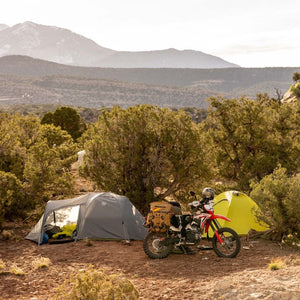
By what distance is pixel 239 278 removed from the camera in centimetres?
684

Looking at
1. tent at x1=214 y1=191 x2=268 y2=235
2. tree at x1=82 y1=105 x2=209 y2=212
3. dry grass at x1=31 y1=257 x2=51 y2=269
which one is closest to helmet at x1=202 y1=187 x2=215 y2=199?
tent at x1=214 y1=191 x2=268 y2=235

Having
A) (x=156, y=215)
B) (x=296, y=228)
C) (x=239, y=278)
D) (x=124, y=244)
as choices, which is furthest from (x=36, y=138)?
(x=239, y=278)

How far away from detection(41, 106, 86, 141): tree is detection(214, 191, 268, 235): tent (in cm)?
2873

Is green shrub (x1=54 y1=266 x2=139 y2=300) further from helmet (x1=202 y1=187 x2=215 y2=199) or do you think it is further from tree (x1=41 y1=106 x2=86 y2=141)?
tree (x1=41 y1=106 x2=86 y2=141)

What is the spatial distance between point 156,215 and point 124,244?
95.3 inches

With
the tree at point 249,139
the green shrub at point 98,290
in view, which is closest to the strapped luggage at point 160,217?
the green shrub at point 98,290

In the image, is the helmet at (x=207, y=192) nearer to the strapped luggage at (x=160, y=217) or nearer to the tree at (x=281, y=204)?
the strapped luggage at (x=160, y=217)

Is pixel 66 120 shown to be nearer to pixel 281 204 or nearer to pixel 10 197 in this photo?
pixel 10 197

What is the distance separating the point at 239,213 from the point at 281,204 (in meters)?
1.99

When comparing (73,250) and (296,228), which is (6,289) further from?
(296,228)

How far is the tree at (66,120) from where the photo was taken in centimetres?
3984

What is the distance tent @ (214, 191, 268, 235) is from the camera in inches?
495

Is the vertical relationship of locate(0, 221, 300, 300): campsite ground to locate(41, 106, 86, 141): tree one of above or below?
below

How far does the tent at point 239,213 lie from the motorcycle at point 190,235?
2.75 meters
